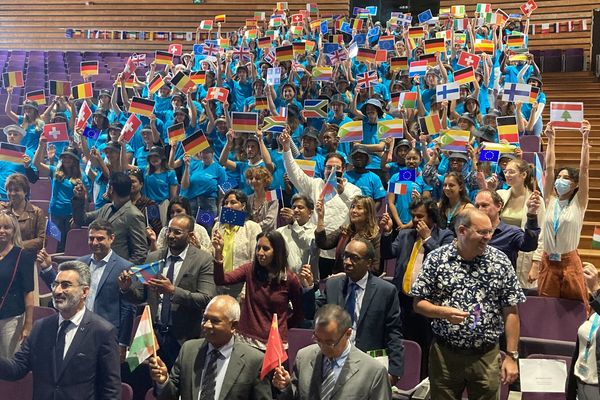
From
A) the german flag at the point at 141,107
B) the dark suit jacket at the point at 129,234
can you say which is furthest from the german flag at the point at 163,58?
the dark suit jacket at the point at 129,234

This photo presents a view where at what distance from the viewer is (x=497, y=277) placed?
114 inches

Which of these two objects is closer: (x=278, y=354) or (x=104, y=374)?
(x=278, y=354)

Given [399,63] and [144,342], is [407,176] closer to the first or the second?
[144,342]

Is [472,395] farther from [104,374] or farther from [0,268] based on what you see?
[0,268]

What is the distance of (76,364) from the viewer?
2850mm

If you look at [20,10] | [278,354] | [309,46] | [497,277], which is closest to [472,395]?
[497,277]

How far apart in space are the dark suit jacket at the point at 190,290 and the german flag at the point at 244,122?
2.10m

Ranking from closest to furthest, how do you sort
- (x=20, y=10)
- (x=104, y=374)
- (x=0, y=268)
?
1. (x=104, y=374)
2. (x=0, y=268)
3. (x=20, y=10)

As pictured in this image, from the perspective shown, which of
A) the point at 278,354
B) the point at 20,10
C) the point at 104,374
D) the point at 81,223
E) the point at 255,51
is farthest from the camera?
the point at 20,10

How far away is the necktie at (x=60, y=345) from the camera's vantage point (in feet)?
9.43

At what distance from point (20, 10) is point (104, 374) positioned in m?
14.9

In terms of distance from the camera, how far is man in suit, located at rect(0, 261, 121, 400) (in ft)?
9.36

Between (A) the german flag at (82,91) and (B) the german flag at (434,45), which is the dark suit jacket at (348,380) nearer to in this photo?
(A) the german flag at (82,91)

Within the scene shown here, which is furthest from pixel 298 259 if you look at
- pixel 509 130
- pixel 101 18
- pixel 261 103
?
pixel 101 18
